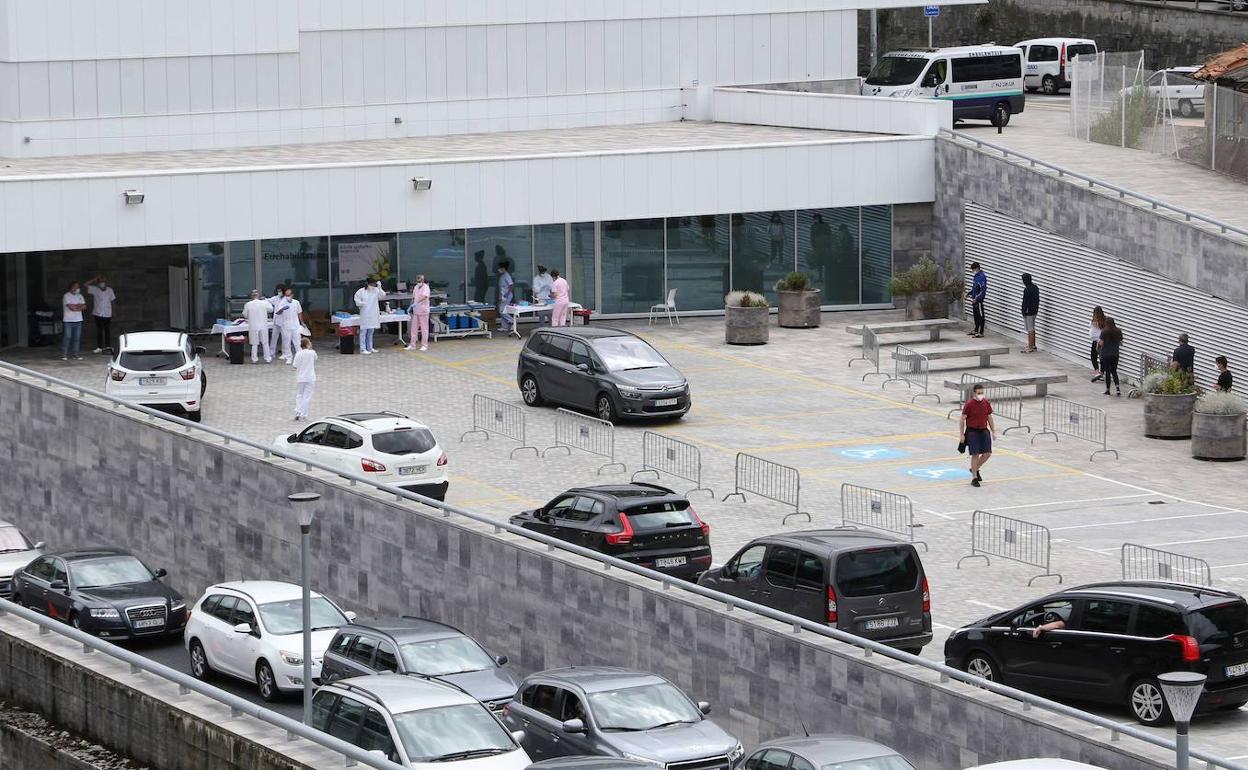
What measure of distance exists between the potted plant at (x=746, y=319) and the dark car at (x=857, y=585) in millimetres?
19712

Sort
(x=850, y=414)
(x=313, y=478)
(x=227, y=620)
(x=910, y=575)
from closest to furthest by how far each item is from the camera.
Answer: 1. (x=910, y=575)
2. (x=227, y=620)
3. (x=313, y=478)
4. (x=850, y=414)

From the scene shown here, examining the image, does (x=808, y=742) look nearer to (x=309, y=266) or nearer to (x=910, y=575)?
(x=910, y=575)

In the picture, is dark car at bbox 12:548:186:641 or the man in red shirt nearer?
dark car at bbox 12:548:186:641

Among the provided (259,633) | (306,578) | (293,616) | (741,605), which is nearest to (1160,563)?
(741,605)

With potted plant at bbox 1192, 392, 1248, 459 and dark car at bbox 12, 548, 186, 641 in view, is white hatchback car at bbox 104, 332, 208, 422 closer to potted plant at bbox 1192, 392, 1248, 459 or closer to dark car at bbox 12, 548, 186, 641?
dark car at bbox 12, 548, 186, 641

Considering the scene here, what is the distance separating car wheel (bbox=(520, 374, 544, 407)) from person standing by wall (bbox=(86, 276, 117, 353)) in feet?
35.2

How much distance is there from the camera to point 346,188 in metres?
45.5

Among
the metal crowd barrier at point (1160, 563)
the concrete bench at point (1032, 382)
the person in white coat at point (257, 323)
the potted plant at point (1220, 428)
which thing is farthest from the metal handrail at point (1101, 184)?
the person in white coat at point (257, 323)

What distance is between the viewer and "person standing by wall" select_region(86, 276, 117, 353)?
148ft

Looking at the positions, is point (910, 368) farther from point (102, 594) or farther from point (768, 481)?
point (102, 594)

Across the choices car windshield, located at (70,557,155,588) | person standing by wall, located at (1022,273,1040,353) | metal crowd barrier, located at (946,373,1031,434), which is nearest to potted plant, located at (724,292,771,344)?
person standing by wall, located at (1022,273,1040,353)

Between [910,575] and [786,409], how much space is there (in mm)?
14188

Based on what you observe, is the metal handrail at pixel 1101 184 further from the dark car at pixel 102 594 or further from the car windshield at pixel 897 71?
the dark car at pixel 102 594

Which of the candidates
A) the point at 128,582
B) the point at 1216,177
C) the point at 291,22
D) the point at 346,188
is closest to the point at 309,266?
the point at 346,188
